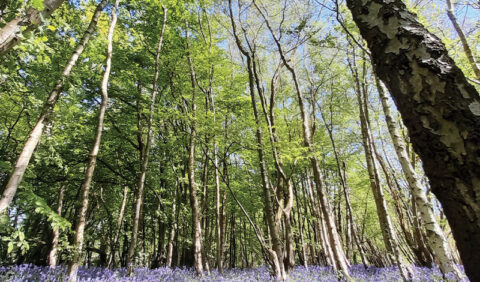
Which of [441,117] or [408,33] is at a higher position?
[408,33]

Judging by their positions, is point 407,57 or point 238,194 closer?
point 407,57

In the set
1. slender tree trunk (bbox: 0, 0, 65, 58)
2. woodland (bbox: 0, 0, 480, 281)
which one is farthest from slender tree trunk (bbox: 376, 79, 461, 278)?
slender tree trunk (bbox: 0, 0, 65, 58)

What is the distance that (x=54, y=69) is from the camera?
7.70m

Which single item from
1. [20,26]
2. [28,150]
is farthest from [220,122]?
[20,26]

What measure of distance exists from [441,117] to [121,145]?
1139 centimetres

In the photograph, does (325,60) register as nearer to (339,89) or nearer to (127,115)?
(339,89)

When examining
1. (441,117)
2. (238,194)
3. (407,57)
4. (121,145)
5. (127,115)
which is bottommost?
(441,117)

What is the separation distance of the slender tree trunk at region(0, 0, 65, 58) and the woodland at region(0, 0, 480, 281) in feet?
0.05

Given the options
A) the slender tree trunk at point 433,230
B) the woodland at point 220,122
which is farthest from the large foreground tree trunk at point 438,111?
the slender tree trunk at point 433,230

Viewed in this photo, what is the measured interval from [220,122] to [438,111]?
725cm

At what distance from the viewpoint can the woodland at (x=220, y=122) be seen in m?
1.12

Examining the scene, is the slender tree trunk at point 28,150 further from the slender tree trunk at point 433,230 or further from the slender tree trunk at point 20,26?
the slender tree trunk at point 433,230

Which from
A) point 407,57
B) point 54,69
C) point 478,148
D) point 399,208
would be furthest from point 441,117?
point 54,69

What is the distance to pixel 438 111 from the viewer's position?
3.36 ft
